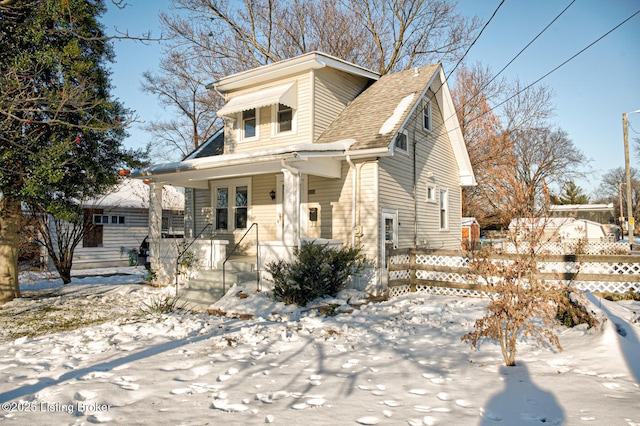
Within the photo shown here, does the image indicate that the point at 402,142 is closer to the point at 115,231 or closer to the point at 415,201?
the point at 415,201

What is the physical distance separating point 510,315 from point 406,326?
269 cm

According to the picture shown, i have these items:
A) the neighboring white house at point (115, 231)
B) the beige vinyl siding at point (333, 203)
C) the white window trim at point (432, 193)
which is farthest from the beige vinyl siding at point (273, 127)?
the neighboring white house at point (115, 231)

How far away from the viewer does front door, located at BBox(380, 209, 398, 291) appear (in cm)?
1092

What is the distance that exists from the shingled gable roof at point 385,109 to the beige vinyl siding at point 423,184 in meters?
0.80

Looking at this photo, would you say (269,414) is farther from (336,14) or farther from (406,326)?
(336,14)

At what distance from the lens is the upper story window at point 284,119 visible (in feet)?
42.5

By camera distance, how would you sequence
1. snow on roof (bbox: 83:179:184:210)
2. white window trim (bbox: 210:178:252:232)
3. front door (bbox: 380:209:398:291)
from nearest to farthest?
1. front door (bbox: 380:209:398:291)
2. white window trim (bbox: 210:178:252:232)
3. snow on roof (bbox: 83:179:184:210)

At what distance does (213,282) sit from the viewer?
10.2m

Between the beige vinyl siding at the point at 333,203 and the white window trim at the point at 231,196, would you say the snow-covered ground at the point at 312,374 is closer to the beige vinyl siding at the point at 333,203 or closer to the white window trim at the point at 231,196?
the beige vinyl siding at the point at 333,203

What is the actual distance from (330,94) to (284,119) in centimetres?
165

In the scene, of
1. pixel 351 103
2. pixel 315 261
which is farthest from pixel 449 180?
pixel 315 261

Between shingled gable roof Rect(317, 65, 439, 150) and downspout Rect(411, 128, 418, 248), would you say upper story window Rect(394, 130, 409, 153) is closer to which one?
downspout Rect(411, 128, 418, 248)

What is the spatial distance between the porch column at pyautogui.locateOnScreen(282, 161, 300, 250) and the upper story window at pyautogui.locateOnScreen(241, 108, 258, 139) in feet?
14.7

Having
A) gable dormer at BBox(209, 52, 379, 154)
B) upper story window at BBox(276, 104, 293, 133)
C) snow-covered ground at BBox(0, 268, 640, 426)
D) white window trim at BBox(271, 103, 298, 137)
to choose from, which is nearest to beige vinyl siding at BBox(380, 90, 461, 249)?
gable dormer at BBox(209, 52, 379, 154)
